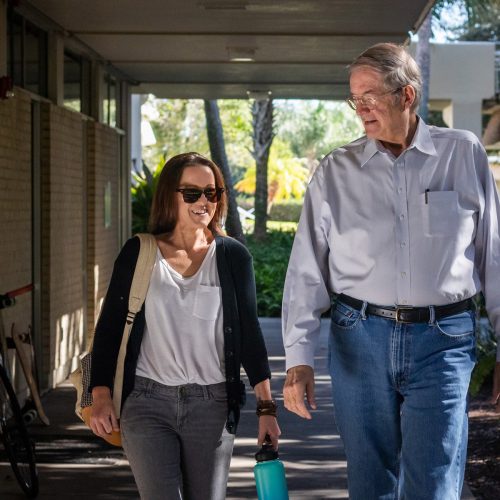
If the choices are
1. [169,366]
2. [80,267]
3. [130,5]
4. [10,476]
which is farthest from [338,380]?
[80,267]

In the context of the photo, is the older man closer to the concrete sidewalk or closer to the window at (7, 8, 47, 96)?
the concrete sidewalk

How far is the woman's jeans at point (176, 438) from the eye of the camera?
442 centimetres

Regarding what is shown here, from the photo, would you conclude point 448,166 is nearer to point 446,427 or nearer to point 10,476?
point 446,427

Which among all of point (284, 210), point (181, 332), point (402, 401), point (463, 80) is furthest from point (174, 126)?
point (402, 401)

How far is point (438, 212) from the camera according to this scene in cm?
429

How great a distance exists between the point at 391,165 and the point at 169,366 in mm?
1101

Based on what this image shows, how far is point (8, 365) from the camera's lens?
10250 millimetres

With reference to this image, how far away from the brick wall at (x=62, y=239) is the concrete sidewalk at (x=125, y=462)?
3.66 ft

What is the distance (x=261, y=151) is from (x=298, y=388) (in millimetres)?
34174

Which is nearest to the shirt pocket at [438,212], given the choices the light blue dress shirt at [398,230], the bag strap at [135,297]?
the light blue dress shirt at [398,230]

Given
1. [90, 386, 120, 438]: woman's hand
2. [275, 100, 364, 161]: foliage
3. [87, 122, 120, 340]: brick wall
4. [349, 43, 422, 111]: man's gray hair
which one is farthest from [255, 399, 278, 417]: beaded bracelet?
[275, 100, 364, 161]: foliage

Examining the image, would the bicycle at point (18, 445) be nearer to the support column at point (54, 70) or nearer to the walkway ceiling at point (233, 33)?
the walkway ceiling at point (233, 33)

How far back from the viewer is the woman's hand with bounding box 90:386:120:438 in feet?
14.9

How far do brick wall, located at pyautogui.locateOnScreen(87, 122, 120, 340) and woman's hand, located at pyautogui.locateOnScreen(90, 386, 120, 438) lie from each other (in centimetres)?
1012
